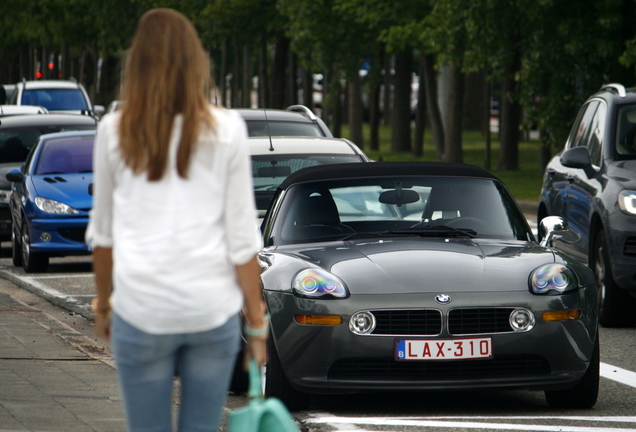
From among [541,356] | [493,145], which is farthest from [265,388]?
[493,145]

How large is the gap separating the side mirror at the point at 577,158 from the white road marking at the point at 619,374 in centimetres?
236

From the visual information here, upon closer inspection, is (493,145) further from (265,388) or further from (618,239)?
(265,388)

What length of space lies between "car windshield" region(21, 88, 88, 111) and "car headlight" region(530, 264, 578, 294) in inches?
1045

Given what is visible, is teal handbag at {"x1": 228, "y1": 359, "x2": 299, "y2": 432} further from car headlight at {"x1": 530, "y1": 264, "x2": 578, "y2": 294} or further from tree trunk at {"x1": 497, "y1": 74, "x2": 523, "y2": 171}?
tree trunk at {"x1": 497, "y1": 74, "x2": 523, "y2": 171}

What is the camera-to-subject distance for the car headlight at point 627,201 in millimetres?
9711

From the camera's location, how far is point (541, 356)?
21.6 ft

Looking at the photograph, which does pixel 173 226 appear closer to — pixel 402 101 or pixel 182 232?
pixel 182 232

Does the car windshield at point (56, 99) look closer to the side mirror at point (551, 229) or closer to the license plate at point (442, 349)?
the side mirror at point (551, 229)

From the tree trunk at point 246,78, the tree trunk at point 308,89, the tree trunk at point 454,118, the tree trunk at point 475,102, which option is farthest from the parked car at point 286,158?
the tree trunk at point 308,89

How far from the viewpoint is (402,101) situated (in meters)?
41.7

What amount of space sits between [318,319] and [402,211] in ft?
5.07

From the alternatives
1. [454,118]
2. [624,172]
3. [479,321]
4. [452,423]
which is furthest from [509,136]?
[452,423]

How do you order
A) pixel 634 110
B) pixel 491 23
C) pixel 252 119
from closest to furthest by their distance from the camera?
pixel 634 110, pixel 252 119, pixel 491 23

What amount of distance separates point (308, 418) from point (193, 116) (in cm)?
344
